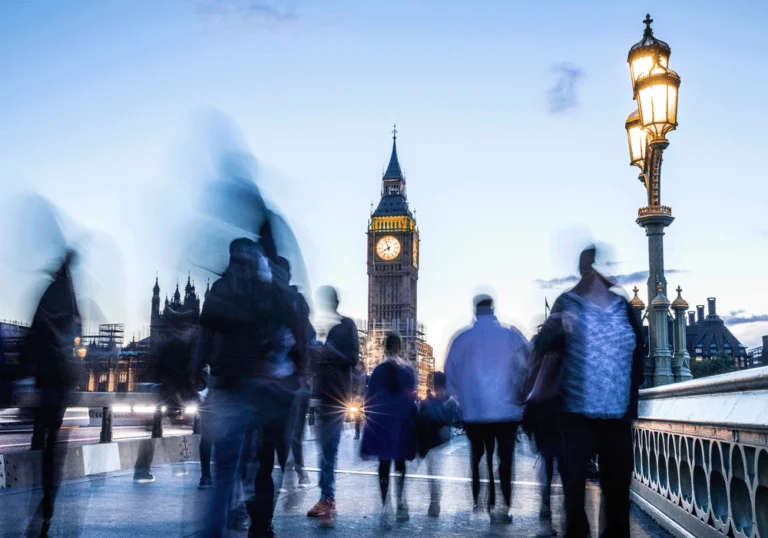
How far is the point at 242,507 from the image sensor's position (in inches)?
268

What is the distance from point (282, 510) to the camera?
726 centimetres

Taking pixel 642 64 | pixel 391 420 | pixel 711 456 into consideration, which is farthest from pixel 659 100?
pixel 711 456

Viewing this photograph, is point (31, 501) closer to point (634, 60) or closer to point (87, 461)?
point (87, 461)

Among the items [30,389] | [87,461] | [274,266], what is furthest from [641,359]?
[87,461]

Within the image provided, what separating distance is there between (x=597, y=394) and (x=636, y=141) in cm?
638

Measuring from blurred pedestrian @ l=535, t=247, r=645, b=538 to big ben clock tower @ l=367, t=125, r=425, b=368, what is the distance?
13438 cm

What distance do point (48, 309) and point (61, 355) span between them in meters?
0.33

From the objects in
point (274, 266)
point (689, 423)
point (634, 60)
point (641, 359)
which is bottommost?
point (689, 423)

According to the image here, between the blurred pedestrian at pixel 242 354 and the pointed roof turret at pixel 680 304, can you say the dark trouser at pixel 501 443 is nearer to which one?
the blurred pedestrian at pixel 242 354

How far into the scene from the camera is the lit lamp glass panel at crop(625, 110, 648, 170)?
9992 mm

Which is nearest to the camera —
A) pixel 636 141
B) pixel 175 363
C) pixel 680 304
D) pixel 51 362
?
pixel 51 362

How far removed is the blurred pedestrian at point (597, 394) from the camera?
14.7 ft

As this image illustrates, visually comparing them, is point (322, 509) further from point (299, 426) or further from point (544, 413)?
point (544, 413)

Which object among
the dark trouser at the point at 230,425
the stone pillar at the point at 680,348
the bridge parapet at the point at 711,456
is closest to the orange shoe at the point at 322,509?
the dark trouser at the point at 230,425
